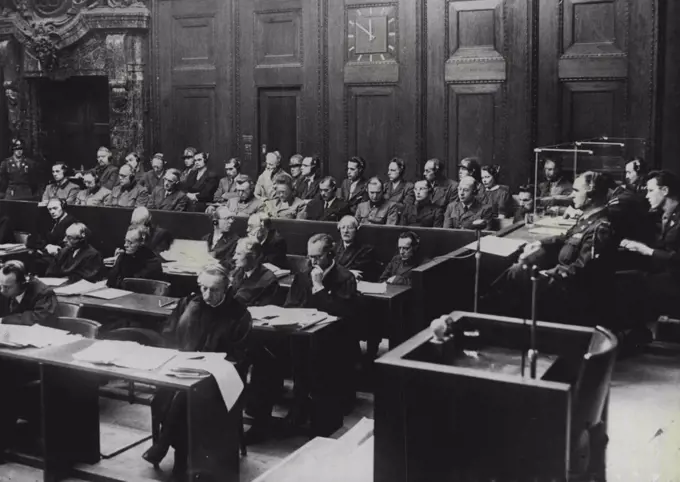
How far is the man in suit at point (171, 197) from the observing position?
40.8 ft

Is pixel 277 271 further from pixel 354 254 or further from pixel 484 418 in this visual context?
pixel 484 418

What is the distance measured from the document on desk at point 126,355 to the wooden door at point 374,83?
7.93 meters

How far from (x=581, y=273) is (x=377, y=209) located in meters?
4.13

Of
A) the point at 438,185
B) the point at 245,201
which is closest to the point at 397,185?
the point at 438,185

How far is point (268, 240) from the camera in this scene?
377 inches

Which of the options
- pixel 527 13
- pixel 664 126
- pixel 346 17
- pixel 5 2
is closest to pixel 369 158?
pixel 346 17

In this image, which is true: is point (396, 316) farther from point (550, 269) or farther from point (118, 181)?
point (118, 181)

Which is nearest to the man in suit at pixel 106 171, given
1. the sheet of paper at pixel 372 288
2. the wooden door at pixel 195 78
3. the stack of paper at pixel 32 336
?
the wooden door at pixel 195 78

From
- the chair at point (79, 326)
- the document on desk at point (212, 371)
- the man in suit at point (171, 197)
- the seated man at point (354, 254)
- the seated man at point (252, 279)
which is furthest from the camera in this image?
the man in suit at point (171, 197)

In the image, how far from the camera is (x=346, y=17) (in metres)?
13.5

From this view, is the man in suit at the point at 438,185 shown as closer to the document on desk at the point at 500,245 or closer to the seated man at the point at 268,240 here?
the seated man at the point at 268,240

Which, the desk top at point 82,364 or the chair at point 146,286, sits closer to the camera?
the desk top at point 82,364

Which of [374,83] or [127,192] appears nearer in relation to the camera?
[127,192]

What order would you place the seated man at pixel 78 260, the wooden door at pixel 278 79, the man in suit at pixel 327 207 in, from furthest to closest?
the wooden door at pixel 278 79
the man in suit at pixel 327 207
the seated man at pixel 78 260
